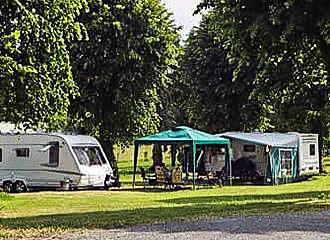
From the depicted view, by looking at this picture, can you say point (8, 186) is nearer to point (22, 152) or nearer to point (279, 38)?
point (22, 152)

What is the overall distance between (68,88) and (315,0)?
398 inches

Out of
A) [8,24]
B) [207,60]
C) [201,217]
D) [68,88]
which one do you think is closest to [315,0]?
[201,217]

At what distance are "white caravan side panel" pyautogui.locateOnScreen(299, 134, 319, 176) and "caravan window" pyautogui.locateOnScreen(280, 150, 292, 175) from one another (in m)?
0.99

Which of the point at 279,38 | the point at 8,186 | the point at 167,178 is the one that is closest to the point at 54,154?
the point at 8,186

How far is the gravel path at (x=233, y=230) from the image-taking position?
12289mm

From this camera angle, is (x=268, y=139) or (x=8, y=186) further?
(x=268, y=139)

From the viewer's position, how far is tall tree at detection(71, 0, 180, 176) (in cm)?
3491

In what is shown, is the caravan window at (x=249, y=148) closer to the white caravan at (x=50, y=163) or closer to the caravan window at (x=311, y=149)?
the caravan window at (x=311, y=149)

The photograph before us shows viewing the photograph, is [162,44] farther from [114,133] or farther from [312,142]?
[312,142]

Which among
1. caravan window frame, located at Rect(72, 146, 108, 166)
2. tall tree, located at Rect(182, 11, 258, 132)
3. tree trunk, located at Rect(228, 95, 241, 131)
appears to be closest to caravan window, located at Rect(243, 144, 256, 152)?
tall tree, located at Rect(182, 11, 258, 132)

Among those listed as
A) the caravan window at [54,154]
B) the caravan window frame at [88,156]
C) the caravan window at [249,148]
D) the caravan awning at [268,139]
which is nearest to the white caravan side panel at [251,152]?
the caravan window at [249,148]

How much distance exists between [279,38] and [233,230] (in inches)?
258

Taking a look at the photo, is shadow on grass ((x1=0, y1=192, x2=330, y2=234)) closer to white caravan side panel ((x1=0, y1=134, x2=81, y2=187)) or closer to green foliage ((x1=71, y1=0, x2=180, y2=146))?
white caravan side panel ((x1=0, y1=134, x2=81, y2=187))

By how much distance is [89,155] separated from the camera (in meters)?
31.7
